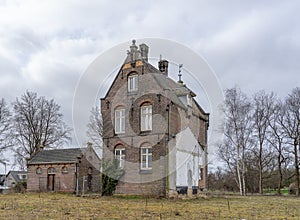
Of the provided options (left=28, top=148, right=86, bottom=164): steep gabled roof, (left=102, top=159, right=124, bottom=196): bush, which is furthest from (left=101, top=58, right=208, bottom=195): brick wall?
(left=28, top=148, right=86, bottom=164): steep gabled roof

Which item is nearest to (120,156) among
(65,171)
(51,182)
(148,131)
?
(148,131)

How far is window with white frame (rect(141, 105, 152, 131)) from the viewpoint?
2791 centimetres

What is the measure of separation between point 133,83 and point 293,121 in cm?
2430

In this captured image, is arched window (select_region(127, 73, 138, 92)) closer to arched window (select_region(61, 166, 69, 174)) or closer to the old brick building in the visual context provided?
the old brick building

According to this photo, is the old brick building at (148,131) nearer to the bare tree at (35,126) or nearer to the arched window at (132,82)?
the arched window at (132,82)

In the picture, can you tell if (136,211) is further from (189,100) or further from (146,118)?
(189,100)

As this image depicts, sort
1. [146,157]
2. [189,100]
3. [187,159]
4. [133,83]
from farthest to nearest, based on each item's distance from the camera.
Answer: [189,100]
[187,159]
[133,83]
[146,157]

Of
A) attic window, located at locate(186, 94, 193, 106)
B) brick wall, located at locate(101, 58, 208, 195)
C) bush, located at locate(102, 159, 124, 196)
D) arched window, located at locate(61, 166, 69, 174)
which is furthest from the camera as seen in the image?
arched window, located at locate(61, 166, 69, 174)

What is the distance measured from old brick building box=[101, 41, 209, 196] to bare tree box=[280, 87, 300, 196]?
17599 millimetres

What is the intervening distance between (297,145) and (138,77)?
2453 centimetres

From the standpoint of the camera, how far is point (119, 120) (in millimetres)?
29484

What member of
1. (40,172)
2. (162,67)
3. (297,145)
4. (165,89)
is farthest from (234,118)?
(40,172)

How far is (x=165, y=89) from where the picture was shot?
27.9 metres

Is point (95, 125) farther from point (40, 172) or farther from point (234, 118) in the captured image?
point (234, 118)
